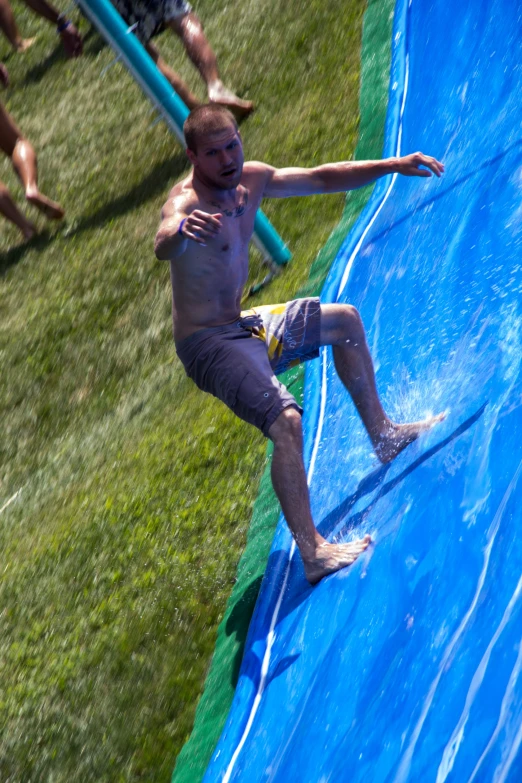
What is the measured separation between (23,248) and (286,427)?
5.88 meters

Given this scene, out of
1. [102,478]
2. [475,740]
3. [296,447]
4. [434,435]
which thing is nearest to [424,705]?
[475,740]

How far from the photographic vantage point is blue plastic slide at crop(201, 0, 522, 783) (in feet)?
10.3

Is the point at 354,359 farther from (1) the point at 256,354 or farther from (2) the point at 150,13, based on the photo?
(2) the point at 150,13

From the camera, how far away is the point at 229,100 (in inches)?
316

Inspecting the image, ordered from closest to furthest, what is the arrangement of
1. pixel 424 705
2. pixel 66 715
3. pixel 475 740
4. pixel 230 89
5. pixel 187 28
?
pixel 475 740
pixel 424 705
pixel 66 715
pixel 187 28
pixel 230 89

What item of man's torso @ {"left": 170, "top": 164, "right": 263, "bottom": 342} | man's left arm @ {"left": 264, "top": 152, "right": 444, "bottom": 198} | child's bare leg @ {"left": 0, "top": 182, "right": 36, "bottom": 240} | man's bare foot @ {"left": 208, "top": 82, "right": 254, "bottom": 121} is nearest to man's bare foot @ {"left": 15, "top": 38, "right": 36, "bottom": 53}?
child's bare leg @ {"left": 0, "top": 182, "right": 36, "bottom": 240}

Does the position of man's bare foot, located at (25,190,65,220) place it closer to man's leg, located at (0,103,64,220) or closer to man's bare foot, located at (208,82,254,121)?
man's leg, located at (0,103,64,220)

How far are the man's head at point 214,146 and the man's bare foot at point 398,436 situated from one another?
3.96 ft

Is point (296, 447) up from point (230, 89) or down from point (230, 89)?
up

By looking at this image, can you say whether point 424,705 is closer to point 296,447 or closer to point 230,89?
point 296,447

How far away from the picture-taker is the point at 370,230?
6109 millimetres

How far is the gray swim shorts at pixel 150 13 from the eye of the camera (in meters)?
8.00

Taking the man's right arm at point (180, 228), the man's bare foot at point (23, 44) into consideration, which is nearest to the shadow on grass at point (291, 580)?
the man's right arm at point (180, 228)

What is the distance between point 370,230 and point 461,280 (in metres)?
1.19
